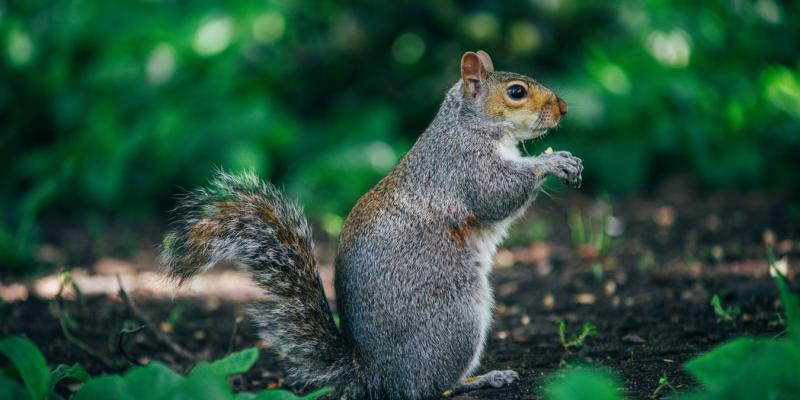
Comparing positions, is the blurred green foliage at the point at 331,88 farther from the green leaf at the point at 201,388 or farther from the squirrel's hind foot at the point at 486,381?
the green leaf at the point at 201,388

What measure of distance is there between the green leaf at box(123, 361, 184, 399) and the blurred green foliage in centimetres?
378

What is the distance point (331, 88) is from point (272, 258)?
458 cm

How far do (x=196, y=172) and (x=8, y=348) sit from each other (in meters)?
4.46

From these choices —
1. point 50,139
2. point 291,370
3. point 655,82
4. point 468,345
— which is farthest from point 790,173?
point 50,139

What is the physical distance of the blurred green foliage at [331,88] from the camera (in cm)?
625

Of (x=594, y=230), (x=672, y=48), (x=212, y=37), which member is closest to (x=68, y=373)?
(x=594, y=230)

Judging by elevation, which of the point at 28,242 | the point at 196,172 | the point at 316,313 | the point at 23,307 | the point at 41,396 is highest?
the point at 196,172

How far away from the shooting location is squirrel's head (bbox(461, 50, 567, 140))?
130 inches

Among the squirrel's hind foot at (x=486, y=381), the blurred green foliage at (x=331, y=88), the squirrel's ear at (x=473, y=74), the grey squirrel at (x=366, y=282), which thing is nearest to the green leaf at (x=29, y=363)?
the grey squirrel at (x=366, y=282)

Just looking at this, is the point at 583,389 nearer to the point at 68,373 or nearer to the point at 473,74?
the point at 68,373

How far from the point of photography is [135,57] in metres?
6.95

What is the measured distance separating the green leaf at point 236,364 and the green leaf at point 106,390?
0.77ft

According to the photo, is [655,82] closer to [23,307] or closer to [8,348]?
[23,307]

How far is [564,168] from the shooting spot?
3189 millimetres
